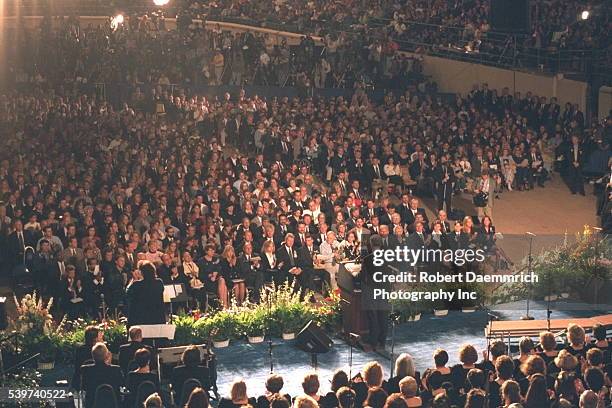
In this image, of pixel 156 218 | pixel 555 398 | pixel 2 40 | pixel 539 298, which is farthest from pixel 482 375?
pixel 2 40

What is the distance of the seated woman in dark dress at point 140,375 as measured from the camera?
41.0 ft

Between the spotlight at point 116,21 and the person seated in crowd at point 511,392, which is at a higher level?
the spotlight at point 116,21


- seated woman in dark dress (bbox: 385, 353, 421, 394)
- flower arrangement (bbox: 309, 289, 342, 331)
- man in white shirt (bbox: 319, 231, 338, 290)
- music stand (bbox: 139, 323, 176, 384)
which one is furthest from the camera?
man in white shirt (bbox: 319, 231, 338, 290)

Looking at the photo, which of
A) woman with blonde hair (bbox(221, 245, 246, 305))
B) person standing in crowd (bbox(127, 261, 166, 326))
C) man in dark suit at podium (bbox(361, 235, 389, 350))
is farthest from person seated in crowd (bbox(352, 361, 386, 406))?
woman with blonde hair (bbox(221, 245, 246, 305))

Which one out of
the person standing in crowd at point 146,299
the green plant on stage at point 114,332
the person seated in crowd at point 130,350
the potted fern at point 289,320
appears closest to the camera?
the person seated in crowd at point 130,350

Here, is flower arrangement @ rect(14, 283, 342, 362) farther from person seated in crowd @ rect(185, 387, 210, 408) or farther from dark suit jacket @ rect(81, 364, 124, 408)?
person seated in crowd @ rect(185, 387, 210, 408)

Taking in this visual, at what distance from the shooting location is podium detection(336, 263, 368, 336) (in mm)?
16188

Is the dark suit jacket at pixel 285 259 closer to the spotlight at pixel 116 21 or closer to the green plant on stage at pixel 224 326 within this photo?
the green plant on stage at pixel 224 326

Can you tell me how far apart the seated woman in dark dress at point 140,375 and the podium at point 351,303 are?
4.32 meters

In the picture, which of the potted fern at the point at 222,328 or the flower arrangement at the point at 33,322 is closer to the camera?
the flower arrangement at the point at 33,322

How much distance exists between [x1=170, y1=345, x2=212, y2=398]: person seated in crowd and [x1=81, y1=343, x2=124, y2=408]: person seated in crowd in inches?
25.6

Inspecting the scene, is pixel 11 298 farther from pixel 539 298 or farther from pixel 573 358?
pixel 573 358

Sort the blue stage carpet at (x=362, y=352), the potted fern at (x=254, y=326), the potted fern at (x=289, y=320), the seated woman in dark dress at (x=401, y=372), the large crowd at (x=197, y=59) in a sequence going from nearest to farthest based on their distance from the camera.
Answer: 1. the seated woman in dark dress at (x=401, y=372)
2. the blue stage carpet at (x=362, y=352)
3. the potted fern at (x=254, y=326)
4. the potted fern at (x=289, y=320)
5. the large crowd at (x=197, y=59)

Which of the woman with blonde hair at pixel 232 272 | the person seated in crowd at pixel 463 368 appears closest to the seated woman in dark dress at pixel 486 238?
the woman with blonde hair at pixel 232 272
